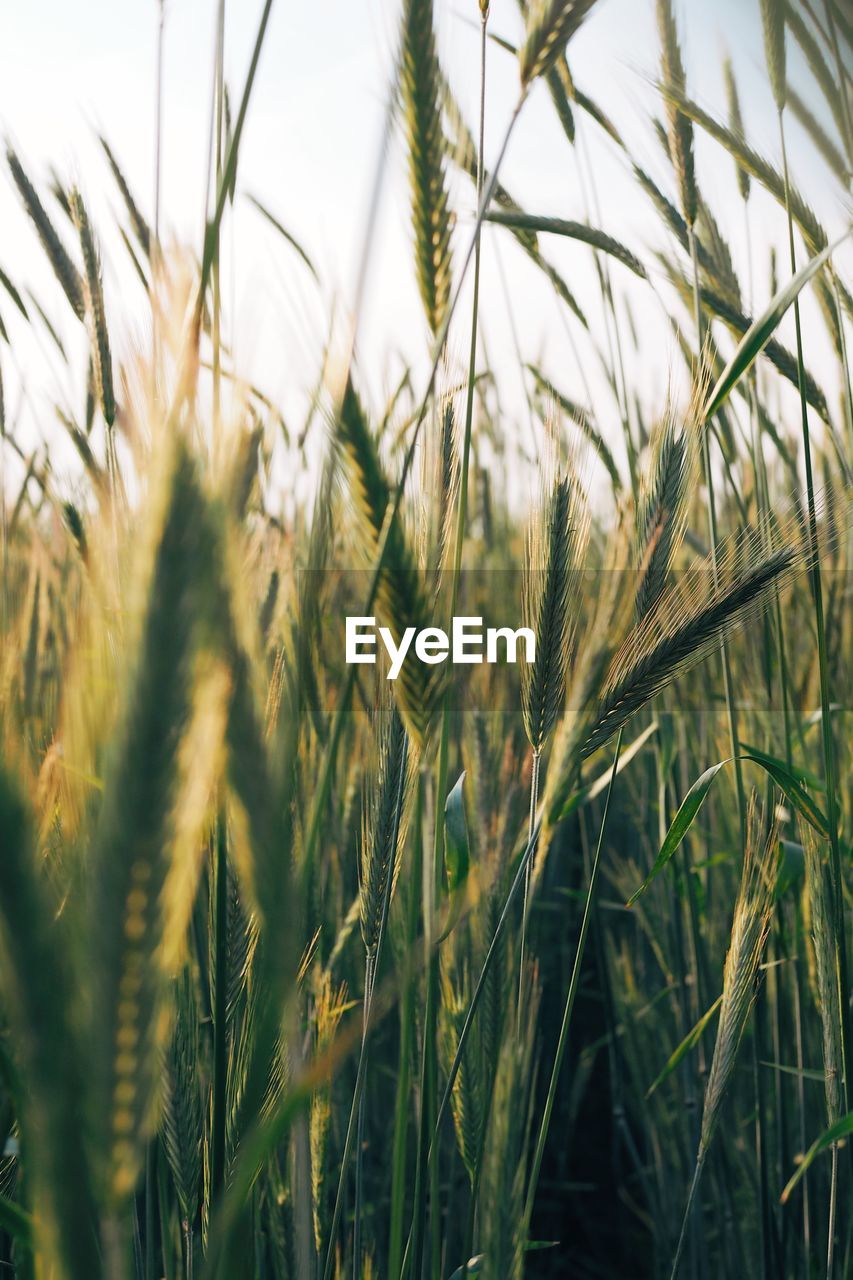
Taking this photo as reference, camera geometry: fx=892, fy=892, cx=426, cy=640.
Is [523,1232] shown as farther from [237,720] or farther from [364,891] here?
[237,720]

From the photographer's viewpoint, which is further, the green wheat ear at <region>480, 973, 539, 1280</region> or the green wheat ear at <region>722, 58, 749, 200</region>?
the green wheat ear at <region>722, 58, 749, 200</region>

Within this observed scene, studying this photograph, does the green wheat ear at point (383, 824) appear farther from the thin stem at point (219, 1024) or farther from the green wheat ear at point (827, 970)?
the green wheat ear at point (827, 970)

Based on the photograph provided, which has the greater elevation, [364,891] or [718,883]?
[364,891]

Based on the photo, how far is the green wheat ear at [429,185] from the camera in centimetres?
50

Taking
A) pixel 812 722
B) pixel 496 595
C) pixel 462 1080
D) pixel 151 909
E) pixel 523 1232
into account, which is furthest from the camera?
pixel 496 595

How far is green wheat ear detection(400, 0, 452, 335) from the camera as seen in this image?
0.50 m

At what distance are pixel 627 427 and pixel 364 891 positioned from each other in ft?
2.02

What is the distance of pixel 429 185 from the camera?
0.52 metres

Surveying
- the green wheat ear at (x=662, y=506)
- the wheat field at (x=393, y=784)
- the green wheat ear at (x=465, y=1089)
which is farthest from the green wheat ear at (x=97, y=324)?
the green wheat ear at (x=465, y=1089)

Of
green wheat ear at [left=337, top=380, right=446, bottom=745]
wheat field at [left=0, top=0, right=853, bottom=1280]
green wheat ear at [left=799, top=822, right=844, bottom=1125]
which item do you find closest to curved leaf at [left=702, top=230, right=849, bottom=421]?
wheat field at [left=0, top=0, right=853, bottom=1280]

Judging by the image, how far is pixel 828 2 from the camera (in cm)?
80

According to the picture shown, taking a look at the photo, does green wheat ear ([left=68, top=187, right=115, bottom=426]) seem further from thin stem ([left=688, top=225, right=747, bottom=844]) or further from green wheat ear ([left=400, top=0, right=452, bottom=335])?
thin stem ([left=688, top=225, right=747, bottom=844])

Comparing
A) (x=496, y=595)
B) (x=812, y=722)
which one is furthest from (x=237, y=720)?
(x=496, y=595)

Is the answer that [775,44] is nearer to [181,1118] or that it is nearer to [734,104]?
[734,104]
